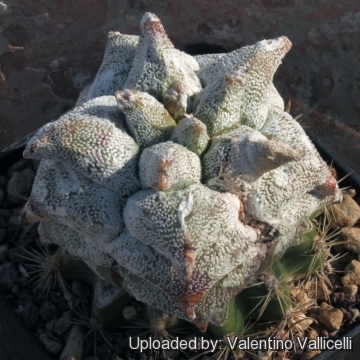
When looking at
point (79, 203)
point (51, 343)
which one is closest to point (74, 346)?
point (51, 343)

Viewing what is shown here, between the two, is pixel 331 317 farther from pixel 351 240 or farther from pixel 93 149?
pixel 93 149

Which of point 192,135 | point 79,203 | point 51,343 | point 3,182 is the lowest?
point 51,343

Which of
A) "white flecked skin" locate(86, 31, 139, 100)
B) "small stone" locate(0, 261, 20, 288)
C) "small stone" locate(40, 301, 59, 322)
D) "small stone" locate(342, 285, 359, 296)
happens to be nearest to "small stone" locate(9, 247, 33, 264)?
"small stone" locate(0, 261, 20, 288)

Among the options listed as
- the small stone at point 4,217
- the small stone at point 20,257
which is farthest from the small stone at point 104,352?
the small stone at point 4,217

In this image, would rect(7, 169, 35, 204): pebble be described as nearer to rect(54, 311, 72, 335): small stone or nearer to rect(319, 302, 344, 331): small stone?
rect(54, 311, 72, 335): small stone

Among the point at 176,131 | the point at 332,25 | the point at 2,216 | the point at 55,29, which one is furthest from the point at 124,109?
the point at 332,25
